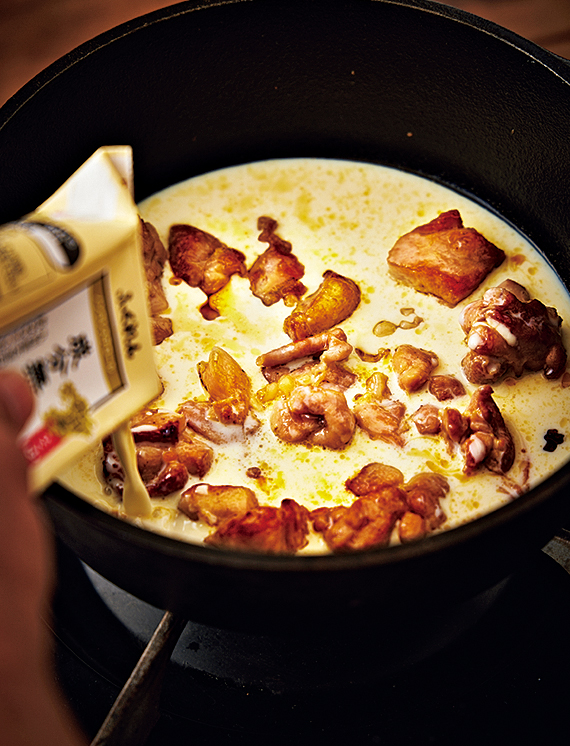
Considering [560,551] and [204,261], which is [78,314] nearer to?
[204,261]

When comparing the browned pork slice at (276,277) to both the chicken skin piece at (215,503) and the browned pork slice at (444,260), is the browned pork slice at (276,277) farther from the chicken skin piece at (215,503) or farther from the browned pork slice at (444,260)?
the chicken skin piece at (215,503)

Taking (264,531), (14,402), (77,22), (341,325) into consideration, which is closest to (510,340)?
(341,325)

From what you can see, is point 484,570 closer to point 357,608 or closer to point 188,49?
point 357,608

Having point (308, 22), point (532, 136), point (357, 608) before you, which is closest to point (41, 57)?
point (308, 22)

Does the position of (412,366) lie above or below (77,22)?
below

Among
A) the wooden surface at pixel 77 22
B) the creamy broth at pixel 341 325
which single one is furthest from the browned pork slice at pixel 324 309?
the wooden surface at pixel 77 22

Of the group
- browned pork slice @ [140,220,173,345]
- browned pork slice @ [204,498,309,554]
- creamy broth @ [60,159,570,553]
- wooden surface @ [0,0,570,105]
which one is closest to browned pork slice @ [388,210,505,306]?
creamy broth @ [60,159,570,553]
